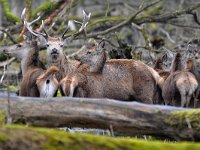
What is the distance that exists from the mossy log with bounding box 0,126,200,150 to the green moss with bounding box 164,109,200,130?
3.12ft

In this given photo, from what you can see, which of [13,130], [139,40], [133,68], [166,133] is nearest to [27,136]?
[13,130]

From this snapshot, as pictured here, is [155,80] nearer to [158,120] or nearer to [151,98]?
[151,98]

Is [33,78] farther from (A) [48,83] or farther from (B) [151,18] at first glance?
(B) [151,18]

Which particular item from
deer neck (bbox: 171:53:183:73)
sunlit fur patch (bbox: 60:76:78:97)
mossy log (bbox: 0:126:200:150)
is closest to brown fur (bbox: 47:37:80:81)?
sunlit fur patch (bbox: 60:76:78:97)

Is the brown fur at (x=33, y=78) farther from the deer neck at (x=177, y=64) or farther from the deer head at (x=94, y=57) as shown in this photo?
the deer neck at (x=177, y=64)

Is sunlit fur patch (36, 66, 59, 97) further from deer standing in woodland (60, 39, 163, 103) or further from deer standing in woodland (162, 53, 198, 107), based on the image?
deer standing in woodland (162, 53, 198, 107)

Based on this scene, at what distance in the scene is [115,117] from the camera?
24.4ft

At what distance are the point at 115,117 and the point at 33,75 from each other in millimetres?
4220

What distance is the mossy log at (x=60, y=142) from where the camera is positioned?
20.2 ft

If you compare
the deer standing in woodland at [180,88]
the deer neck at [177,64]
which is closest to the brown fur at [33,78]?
the deer standing in woodland at [180,88]

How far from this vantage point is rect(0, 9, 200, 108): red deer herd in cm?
1033

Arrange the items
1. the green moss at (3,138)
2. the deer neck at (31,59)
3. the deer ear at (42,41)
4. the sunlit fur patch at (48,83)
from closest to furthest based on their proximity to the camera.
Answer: the green moss at (3,138), the sunlit fur patch at (48,83), the deer neck at (31,59), the deer ear at (42,41)

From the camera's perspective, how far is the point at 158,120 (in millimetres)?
7406

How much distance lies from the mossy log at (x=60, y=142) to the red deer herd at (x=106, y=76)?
360cm
